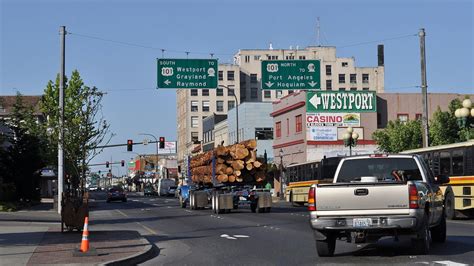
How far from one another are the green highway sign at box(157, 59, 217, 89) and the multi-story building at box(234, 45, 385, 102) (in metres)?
99.8

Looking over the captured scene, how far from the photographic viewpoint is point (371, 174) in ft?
50.2

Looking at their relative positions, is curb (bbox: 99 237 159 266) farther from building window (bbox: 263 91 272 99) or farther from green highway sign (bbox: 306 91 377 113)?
building window (bbox: 263 91 272 99)

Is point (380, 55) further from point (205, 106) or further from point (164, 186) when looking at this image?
point (164, 186)

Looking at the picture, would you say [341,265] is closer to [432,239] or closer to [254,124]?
[432,239]

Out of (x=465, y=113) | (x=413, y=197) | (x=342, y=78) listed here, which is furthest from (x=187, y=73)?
(x=342, y=78)

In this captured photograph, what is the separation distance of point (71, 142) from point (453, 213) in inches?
606

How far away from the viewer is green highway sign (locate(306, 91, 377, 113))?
62750 mm

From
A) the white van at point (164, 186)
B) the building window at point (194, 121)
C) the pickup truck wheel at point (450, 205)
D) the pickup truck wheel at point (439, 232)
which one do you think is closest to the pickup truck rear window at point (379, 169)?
the pickup truck wheel at point (439, 232)

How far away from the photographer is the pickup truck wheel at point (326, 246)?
1423 cm

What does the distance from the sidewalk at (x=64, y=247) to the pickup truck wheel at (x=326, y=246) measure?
3.85 meters

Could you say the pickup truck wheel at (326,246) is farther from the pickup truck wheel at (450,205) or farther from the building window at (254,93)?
the building window at (254,93)

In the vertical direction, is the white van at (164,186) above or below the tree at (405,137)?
below

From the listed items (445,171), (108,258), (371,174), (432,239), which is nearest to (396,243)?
(432,239)

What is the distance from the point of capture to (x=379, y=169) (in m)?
15.3
